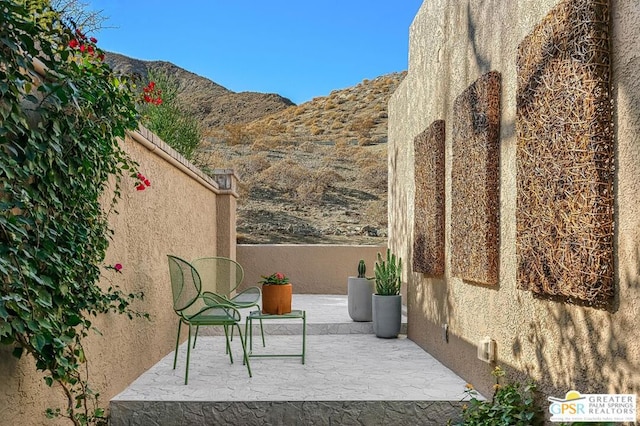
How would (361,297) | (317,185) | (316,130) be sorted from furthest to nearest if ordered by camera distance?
1. (316,130)
2. (317,185)
3. (361,297)

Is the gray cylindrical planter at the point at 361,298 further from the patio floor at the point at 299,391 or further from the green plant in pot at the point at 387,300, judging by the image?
the patio floor at the point at 299,391

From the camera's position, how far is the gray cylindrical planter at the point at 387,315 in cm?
600

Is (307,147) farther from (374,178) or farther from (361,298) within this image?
(361,298)

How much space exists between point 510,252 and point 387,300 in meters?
2.74

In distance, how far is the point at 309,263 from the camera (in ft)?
34.5

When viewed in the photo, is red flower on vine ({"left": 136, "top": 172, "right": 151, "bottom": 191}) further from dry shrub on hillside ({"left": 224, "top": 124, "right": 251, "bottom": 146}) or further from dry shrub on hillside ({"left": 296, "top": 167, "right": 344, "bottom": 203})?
dry shrub on hillside ({"left": 224, "top": 124, "right": 251, "bottom": 146})

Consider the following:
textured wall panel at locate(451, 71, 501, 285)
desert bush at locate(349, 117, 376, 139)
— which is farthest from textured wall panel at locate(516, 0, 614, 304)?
desert bush at locate(349, 117, 376, 139)

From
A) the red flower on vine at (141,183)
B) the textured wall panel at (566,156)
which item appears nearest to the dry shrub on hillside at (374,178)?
the red flower on vine at (141,183)

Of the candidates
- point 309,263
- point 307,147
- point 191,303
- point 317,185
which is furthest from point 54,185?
point 307,147

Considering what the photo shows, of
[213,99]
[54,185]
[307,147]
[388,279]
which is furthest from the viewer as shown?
[213,99]

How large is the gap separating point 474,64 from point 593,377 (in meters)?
2.50

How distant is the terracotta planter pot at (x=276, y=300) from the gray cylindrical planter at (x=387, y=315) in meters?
1.49

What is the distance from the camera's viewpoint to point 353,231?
663 inches

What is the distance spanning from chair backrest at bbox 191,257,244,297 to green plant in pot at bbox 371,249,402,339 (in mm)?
1534
